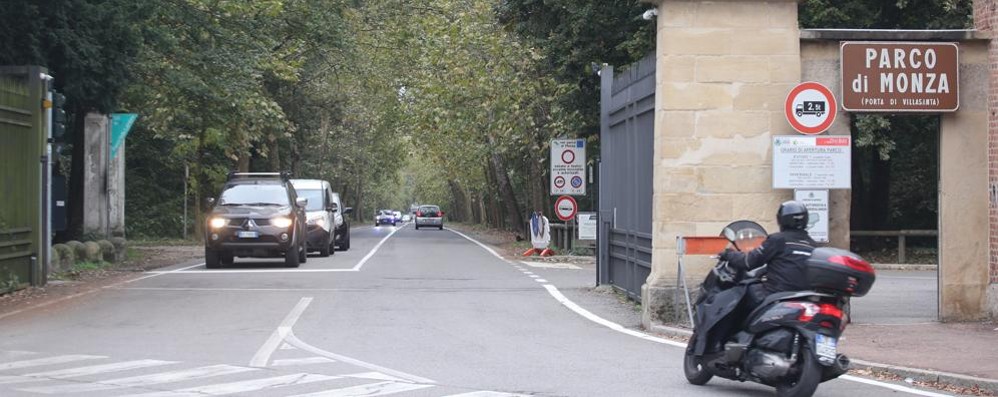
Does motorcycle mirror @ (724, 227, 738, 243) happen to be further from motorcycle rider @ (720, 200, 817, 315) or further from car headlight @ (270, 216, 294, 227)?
car headlight @ (270, 216, 294, 227)

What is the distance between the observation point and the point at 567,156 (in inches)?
1188

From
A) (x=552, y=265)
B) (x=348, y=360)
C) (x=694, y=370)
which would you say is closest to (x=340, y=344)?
(x=348, y=360)

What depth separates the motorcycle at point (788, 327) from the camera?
8.38 m

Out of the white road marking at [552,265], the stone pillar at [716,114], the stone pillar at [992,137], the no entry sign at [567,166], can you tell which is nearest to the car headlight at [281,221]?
the white road marking at [552,265]

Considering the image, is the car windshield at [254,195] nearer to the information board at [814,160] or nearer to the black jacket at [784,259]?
the information board at [814,160]

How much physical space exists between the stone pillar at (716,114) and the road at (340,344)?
159 centimetres

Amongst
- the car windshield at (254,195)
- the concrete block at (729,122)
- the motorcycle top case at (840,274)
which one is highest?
the concrete block at (729,122)

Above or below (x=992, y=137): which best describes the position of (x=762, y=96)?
above

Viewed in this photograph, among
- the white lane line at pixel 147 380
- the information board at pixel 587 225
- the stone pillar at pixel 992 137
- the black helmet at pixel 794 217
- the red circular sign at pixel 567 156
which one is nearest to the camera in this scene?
the black helmet at pixel 794 217

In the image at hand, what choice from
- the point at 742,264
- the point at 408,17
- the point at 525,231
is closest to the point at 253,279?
the point at 742,264

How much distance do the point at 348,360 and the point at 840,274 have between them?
4.80 m

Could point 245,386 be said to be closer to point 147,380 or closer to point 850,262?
point 147,380

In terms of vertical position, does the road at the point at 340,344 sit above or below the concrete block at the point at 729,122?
below

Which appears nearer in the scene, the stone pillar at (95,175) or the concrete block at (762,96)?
the concrete block at (762,96)
